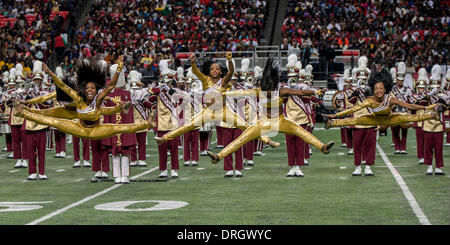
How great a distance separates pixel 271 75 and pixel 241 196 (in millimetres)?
4716

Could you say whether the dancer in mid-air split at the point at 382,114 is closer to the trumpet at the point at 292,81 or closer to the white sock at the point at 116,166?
the trumpet at the point at 292,81

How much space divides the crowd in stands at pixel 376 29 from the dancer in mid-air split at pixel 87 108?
1956cm

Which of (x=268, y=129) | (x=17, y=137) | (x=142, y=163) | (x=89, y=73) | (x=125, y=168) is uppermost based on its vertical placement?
(x=89, y=73)

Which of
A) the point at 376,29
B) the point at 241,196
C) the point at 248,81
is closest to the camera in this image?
the point at 241,196

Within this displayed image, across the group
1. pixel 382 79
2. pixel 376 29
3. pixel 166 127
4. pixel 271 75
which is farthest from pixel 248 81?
pixel 376 29

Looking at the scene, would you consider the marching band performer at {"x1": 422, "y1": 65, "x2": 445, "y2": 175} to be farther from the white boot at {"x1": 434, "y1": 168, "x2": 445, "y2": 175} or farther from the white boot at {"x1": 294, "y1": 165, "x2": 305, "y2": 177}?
the white boot at {"x1": 294, "y1": 165, "x2": 305, "y2": 177}

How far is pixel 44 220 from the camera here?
11.4 metres

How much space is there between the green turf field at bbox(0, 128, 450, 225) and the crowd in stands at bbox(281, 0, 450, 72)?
41.2 feet

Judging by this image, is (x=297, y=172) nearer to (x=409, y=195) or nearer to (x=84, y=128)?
(x=409, y=195)

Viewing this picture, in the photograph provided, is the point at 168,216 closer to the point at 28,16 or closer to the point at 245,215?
the point at 245,215

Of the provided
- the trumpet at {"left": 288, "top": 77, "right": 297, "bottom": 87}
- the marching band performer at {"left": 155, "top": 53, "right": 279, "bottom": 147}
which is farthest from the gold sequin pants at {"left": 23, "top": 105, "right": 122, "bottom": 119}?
the trumpet at {"left": 288, "top": 77, "right": 297, "bottom": 87}

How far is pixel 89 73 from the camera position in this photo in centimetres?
944

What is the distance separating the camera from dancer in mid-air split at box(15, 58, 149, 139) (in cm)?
901
